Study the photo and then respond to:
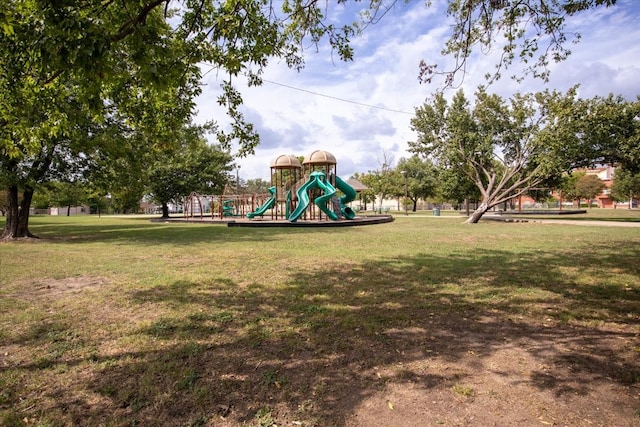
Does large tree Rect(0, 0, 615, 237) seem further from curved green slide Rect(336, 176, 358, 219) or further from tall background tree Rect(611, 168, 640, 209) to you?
tall background tree Rect(611, 168, 640, 209)

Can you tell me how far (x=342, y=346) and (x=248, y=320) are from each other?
151 cm

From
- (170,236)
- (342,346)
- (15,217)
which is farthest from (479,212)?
(15,217)

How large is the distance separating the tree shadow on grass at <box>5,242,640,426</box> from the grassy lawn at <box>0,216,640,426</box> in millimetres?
20

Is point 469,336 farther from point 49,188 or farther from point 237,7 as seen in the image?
point 49,188

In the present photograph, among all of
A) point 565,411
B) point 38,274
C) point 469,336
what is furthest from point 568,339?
point 38,274

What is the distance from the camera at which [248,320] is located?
5.05 m

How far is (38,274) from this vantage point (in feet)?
26.9

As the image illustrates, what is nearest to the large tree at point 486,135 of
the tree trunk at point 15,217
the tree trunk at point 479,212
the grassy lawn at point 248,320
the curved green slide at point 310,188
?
the tree trunk at point 479,212

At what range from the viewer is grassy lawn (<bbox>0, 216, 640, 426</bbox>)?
10.2ft

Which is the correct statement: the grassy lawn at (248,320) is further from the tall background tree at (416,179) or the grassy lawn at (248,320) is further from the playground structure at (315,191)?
the tall background tree at (416,179)

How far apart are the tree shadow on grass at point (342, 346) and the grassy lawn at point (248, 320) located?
0.02 m

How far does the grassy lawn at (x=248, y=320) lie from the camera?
3111mm


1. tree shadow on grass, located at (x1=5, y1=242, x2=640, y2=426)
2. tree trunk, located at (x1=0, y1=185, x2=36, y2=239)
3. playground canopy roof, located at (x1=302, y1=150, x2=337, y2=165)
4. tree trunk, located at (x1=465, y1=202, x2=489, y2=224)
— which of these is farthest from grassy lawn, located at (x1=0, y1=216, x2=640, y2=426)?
playground canopy roof, located at (x1=302, y1=150, x2=337, y2=165)

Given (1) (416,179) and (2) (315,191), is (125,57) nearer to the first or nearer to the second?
(2) (315,191)
